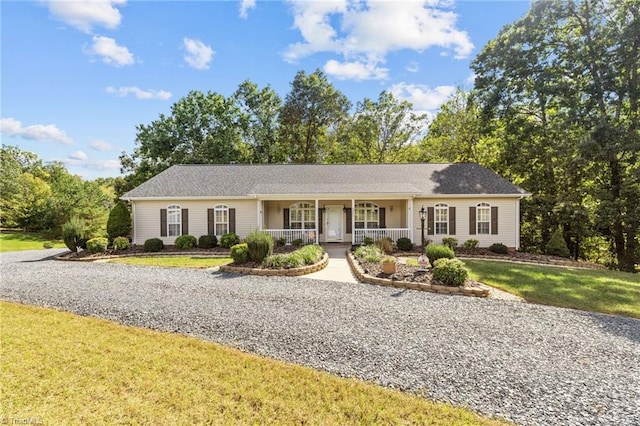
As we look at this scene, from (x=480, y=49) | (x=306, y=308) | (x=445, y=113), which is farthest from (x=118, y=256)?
(x=445, y=113)

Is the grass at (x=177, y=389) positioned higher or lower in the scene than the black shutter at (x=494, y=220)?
lower

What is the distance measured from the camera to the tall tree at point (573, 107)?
1544 centimetres

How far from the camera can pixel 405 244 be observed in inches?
608

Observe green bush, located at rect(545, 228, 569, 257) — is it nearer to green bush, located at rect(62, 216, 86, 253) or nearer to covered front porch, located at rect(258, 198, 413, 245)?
covered front porch, located at rect(258, 198, 413, 245)

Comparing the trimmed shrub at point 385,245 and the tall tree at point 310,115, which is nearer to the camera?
the trimmed shrub at point 385,245

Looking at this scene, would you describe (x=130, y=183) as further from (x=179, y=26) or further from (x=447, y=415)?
(x=447, y=415)

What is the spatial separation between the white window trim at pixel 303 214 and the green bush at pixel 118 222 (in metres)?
8.79

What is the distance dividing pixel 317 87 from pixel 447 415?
3247cm

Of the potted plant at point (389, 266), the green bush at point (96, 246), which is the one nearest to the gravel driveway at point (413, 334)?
the potted plant at point (389, 266)

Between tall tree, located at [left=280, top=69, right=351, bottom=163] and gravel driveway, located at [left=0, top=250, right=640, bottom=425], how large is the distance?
1021 inches

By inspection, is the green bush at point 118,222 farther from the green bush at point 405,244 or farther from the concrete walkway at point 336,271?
the green bush at point 405,244

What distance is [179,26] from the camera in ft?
38.6

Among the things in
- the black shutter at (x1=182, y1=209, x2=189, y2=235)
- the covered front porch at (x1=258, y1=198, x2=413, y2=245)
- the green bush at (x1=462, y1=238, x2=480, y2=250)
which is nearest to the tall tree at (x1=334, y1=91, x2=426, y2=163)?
the covered front porch at (x1=258, y1=198, x2=413, y2=245)

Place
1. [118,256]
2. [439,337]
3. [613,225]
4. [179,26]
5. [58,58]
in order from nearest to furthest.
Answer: [439,337]
[58,58]
[179,26]
[118,256]
[613,225]
